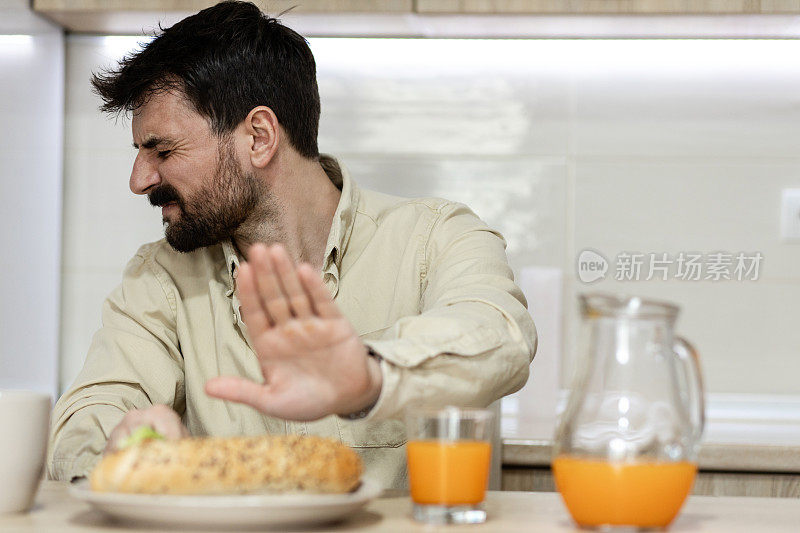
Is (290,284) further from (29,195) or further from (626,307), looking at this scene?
(29,195)

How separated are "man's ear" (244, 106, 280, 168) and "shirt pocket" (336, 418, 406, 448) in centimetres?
41

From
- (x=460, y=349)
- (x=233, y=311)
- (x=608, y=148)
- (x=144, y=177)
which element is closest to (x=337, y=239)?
(x=233, y=311)

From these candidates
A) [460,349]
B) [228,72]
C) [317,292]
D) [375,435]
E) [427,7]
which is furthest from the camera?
[427,7]

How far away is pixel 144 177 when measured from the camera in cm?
144

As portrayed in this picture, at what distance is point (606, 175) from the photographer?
6.89 feet

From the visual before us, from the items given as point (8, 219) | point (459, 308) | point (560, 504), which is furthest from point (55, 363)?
point (560, 504)

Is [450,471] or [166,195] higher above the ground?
[166,195]

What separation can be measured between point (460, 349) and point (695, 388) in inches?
9.5

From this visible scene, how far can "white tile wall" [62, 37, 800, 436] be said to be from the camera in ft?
6.81

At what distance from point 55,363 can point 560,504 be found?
1536 mm

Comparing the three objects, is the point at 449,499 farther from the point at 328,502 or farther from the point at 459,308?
the point at 459,308

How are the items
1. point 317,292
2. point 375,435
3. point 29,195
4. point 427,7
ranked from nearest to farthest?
point 317,292
point 375,435
point 427,7
point 29,195

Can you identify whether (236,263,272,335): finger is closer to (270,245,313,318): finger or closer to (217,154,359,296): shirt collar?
(270,245,313,318): finger

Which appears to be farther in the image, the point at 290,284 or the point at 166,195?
the point at 166,195
